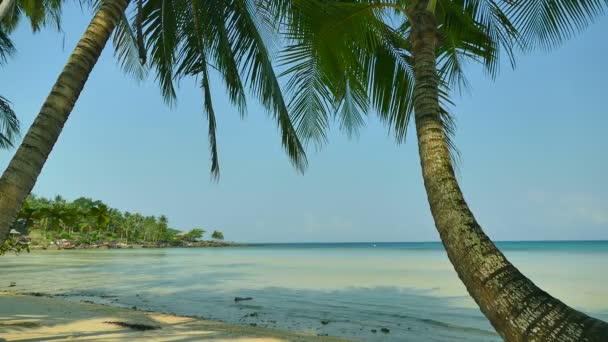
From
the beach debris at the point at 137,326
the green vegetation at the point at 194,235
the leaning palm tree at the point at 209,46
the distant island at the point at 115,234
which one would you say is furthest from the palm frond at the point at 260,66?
the green vegetation at the point at 194,235

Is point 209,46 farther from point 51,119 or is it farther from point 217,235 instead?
point 217,235

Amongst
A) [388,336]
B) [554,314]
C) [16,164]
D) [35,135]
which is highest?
[35,135]

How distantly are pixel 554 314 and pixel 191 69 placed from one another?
596 cm

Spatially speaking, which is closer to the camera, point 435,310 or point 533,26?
point 533,26

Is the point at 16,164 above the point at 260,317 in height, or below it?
above

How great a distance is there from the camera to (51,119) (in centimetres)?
292

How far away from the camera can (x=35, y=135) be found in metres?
2.81

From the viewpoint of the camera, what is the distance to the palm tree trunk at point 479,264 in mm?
1578

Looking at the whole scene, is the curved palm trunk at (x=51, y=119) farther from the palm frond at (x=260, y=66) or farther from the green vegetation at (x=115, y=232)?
the green vegetation at (x=115, y=232)

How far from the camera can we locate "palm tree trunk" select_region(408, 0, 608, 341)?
5.18 feet

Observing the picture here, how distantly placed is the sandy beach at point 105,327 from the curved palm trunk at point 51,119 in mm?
3349

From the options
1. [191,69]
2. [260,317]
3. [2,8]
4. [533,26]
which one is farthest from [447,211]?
[260,317]

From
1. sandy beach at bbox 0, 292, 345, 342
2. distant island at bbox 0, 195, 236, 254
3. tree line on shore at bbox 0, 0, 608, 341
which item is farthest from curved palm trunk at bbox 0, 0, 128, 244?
distant island at bbox 0, 195, 236, 254

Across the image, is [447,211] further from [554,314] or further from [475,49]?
[475,49]
